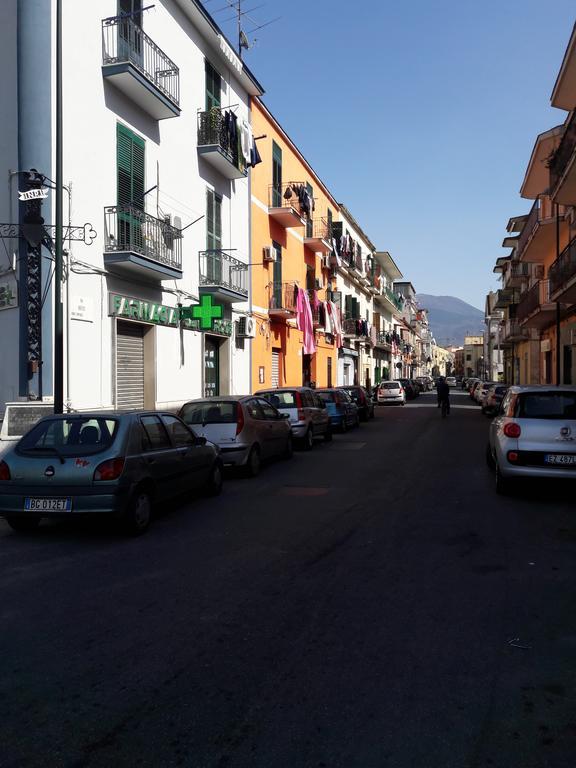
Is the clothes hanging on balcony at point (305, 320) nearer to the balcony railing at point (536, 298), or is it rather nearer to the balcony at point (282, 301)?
the balcony at point (282, 301)

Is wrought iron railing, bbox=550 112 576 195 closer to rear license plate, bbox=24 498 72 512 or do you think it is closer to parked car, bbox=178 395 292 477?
parked car, bbox=178 395 292 477

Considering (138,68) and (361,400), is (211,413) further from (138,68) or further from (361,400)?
(361,400)

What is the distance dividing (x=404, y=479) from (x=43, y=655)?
25.4ft

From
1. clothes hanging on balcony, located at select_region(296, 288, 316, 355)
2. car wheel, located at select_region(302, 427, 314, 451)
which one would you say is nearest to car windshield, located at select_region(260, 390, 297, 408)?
car wheel, located at select_region(302, 427, 314, 451)

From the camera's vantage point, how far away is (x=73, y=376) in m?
12.7

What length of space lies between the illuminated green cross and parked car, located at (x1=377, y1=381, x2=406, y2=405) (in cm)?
2391

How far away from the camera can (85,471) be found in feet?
21.8

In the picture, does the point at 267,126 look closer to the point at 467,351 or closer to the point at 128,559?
the point at 128,559

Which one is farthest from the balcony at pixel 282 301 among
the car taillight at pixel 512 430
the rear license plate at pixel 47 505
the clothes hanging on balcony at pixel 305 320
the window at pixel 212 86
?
the rear license plate at pixel 47 505

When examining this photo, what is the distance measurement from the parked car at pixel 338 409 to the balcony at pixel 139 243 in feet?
22.7

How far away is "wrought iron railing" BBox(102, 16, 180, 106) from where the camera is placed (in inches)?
545

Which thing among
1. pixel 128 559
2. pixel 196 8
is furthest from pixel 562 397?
pixel 196 8

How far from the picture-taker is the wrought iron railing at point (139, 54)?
45.4ft

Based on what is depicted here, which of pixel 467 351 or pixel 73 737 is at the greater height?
pixel 467 351
